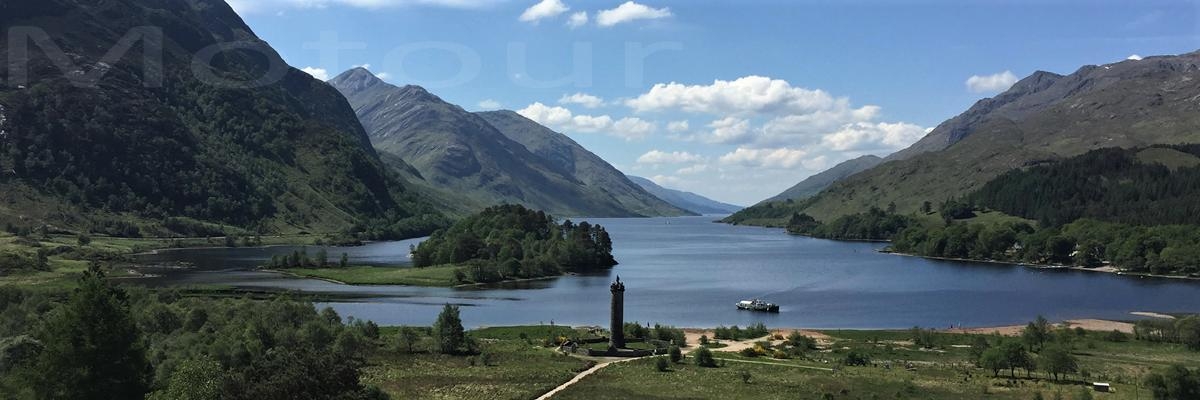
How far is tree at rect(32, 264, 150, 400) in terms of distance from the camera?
4891cm

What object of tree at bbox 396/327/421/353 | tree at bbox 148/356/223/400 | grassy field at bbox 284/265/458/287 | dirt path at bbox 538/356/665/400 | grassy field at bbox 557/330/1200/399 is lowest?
dirt path at bbox 538/356/665/400

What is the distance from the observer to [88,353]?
1938 inches

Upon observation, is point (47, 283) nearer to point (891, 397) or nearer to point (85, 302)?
point (85, 302)

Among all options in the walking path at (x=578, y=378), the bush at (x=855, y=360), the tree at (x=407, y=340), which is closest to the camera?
the walking path at (x=578, y=378)

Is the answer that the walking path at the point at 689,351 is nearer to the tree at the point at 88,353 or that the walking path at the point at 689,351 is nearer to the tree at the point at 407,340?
the tree at the point at 407,340

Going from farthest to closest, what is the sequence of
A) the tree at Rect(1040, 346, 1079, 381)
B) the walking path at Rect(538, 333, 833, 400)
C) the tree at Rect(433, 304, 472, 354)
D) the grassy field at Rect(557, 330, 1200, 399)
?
the tree at Rect(433, 304, 472, 354) → the tree at Rect(1040, 346, 1079, 381) → the walking path at Rect(538, 333, 833, 400) → the grassy field at Rect(557, 330, 1200, 399)

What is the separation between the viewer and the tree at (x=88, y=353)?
4891cm

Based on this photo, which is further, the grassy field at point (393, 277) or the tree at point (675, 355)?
the grassy field at point (393, 277)

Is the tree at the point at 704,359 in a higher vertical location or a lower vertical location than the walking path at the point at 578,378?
higher

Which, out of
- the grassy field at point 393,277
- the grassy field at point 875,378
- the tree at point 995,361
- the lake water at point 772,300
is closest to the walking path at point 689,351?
the grassy field at point 875,378

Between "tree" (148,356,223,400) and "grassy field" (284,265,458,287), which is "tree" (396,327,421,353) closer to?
"tree" (148,356,223,400)

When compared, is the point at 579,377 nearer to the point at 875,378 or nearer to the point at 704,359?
the point at 704,359

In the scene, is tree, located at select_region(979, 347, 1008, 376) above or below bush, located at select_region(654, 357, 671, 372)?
above

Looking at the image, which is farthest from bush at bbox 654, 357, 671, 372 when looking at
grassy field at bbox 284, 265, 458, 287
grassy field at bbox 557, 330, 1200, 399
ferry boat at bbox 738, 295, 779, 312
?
grassy field at bbox 284, 265, 458, 287
